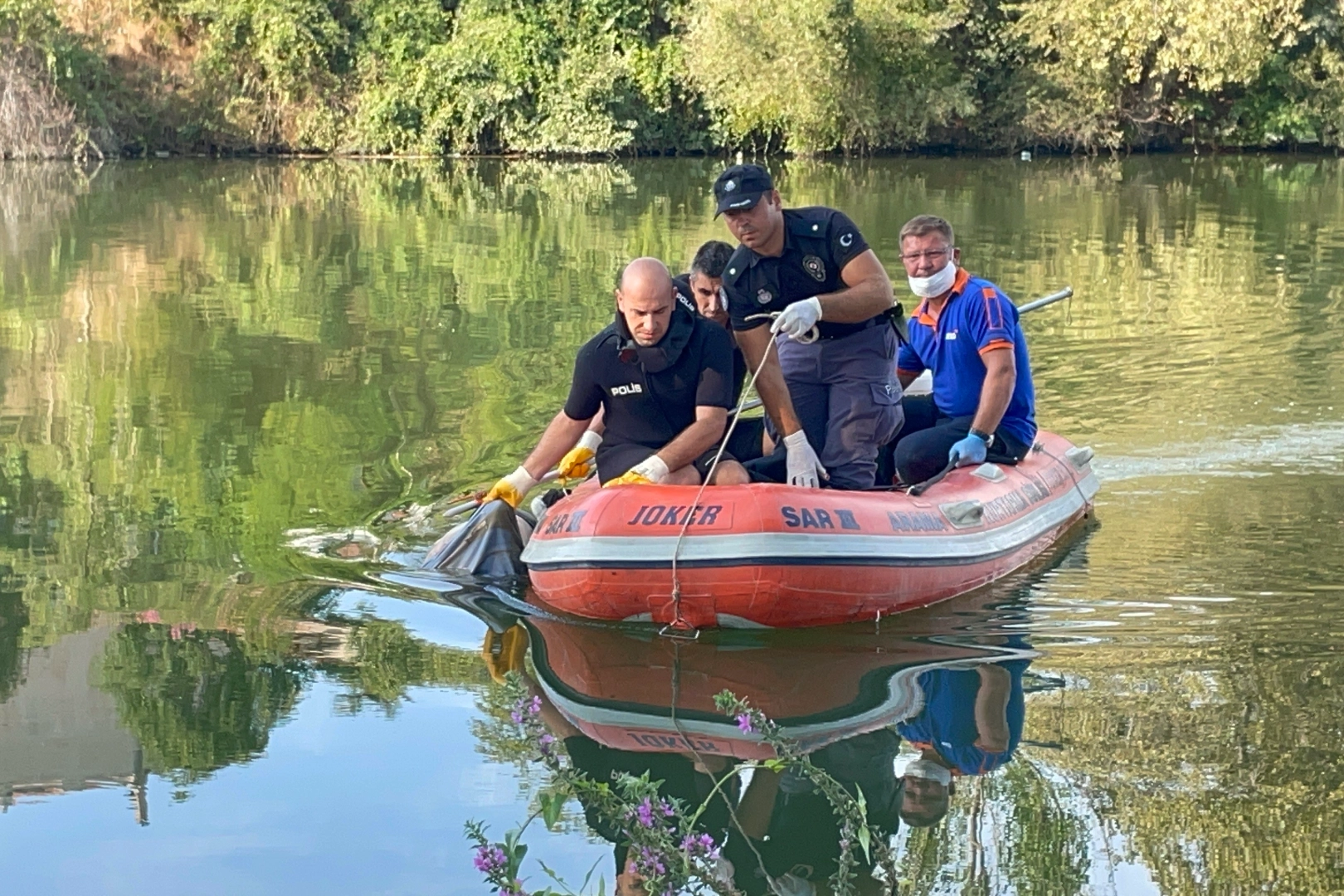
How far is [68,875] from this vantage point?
440cm

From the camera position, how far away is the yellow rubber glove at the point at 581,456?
691 centimetres

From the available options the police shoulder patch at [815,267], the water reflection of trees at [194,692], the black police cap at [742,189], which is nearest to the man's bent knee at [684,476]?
the police shoulder patch at [815,267]

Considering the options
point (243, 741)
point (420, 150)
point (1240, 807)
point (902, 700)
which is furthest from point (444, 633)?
point (420, 150)

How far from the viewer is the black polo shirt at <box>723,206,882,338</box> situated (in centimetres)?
666

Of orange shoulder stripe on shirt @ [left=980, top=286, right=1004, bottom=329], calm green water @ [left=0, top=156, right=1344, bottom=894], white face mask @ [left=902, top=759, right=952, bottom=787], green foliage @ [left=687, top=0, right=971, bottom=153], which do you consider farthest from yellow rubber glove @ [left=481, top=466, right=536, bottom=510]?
green foliage @ [left=687, top=0, right=971, bottom=153]

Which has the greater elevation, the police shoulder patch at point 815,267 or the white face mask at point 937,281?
the police shoulder patch at point 815,267

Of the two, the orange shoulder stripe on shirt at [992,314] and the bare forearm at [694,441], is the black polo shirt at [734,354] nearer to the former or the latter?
the bare forearm at [694,441]

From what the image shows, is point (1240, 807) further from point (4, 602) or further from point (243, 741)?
point (4, 602)

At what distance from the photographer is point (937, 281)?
23.4 ft

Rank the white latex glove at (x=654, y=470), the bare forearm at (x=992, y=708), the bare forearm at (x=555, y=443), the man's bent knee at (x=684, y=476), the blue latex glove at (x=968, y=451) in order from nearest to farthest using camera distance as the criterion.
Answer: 1. the bare forearm at (x=992, y=708)
2. the white latex glove at (x=654, y=470)
3. the man's bent knee at (x=684, y=476)
4. the bare forearm at (x=555, y=443)
5. the blue latex glove at (x=968, y=451)

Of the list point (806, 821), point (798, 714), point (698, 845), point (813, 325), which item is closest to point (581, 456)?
point (813, 325)

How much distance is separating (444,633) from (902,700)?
178cm

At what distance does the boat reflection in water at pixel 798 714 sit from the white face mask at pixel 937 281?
4.31ft

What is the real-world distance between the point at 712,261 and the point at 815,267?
422 millimetres
